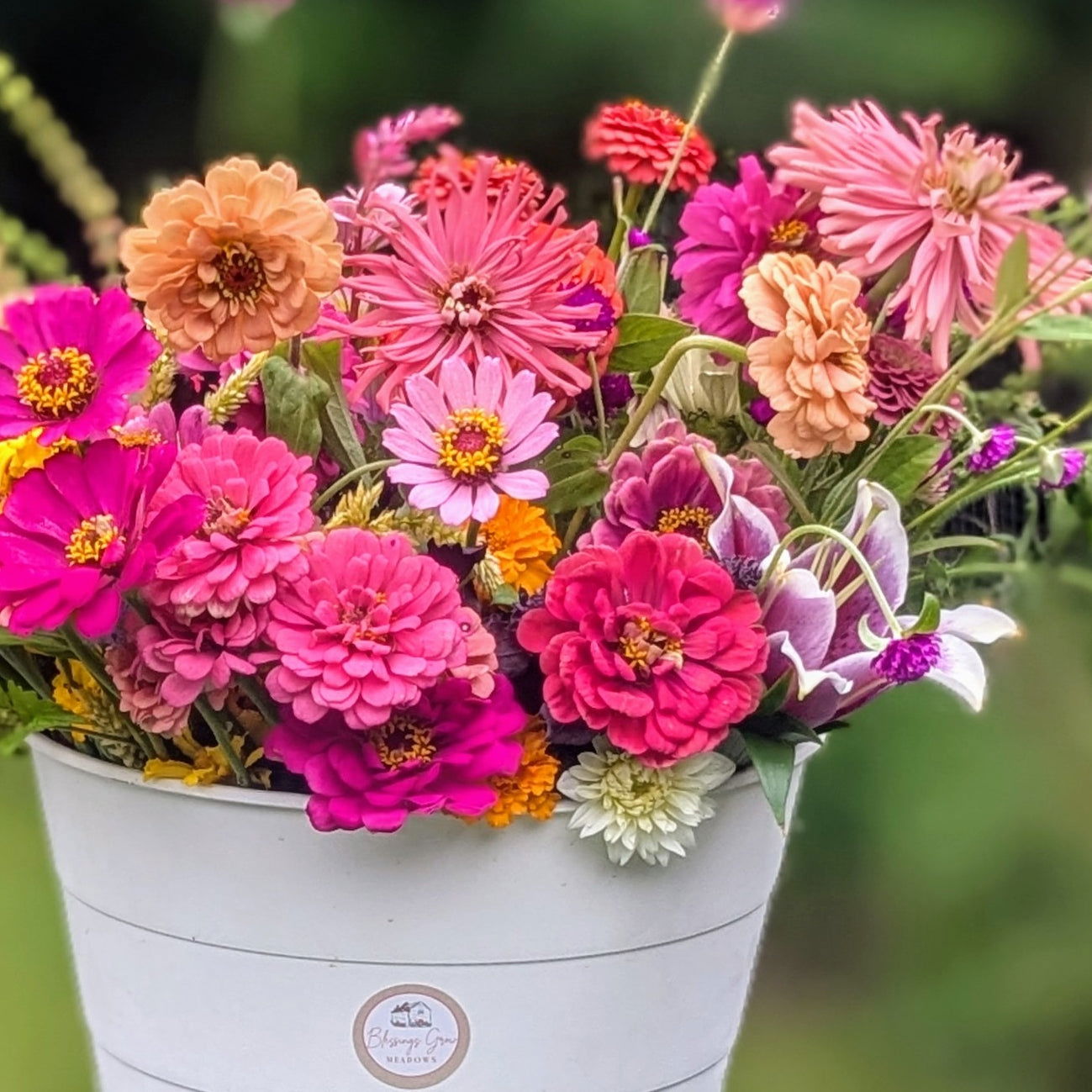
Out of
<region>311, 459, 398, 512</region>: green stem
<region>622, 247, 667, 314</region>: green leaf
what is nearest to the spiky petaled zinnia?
<region>622, 247, 667, 314</region>: green leaf

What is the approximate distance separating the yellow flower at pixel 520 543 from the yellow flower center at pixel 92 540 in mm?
86

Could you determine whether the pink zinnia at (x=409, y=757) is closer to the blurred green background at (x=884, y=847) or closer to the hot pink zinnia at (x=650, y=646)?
the hot pink zinnia at (x=650, y=646)

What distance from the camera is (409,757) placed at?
0.33 meters

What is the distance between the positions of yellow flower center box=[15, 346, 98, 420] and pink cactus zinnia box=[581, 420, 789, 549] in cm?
12

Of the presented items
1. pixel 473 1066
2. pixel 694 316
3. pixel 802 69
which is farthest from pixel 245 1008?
pixel 802 69

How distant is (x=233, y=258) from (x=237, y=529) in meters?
0.06

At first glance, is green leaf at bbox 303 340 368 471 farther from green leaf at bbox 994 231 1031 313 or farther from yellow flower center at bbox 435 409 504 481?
green leaf at bbox 994 231 1031 313

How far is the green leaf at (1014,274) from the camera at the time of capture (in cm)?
30

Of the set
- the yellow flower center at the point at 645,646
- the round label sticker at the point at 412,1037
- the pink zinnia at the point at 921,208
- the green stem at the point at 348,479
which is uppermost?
the pink zinnia at the point at 921,208

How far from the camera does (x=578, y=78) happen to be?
3.04ft

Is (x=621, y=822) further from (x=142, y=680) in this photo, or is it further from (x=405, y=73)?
(x=405, y=73)

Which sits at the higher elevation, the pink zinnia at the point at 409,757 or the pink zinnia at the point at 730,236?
the pink zinnia at the point at 730,236

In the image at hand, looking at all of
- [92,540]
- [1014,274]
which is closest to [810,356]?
[1014,274]

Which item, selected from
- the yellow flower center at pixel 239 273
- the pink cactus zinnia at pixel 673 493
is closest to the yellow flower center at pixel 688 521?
the pink cactus zinnia at pixel 673 493
